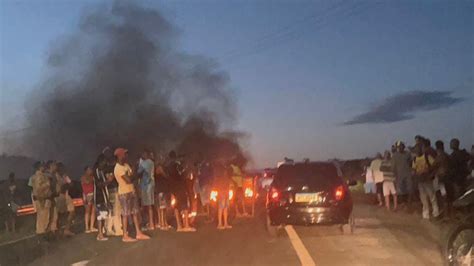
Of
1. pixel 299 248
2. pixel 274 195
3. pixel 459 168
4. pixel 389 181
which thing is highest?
pixel 459 168

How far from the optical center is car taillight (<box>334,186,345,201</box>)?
44.8 feet

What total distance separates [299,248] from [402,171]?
24.4 ft

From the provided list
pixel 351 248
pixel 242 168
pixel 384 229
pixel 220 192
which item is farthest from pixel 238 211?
pixel 351 248

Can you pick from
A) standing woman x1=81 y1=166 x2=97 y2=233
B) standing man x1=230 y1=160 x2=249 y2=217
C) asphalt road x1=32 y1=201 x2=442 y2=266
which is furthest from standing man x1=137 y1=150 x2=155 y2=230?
standing man x1=230 y1=160 x2=249 y2=217

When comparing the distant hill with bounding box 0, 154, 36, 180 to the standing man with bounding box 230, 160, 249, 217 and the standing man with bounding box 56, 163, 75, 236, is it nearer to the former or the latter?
the standing man with bounding box 230, 160, 249, 217

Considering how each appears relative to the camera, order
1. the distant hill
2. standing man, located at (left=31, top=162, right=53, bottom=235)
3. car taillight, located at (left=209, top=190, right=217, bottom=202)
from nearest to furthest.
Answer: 1. standing man, located at (left=31, top=162, right=53, bottom=235)
2. car taillight, located at (left=209, top=190, right=217, bottom=202)
3. the distant hill

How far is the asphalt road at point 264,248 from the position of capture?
34.8 ft

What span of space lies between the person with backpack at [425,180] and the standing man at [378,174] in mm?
2830

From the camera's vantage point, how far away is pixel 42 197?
14.3 metres

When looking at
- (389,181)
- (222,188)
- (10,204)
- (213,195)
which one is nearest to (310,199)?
(222,188)

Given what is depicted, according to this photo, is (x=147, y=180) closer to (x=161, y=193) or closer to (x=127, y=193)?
(x=161, y=193)

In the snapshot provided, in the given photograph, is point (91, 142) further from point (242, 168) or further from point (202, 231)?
point (202, 231)

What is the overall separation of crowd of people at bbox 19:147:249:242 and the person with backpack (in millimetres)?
4657

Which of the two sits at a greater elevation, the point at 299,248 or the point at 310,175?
the point at 310,175
